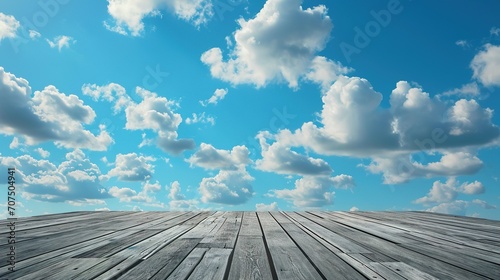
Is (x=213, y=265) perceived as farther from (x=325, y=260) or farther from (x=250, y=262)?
(x=325, y=260)

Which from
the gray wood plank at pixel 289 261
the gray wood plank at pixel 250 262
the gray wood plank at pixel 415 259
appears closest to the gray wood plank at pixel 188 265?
the gray wood plank at pixel 250 262

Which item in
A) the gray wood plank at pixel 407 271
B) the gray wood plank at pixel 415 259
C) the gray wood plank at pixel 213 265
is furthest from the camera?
the gray wood plank at pixel 415 259

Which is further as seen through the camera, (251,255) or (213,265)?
(251,255)

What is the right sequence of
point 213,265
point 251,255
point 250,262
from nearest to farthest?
1. point 213,265
2. point 250,262
3. point 251,255

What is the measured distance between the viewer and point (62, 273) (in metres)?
2.16

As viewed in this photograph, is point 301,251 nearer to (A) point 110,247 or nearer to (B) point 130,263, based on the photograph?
(B) point 130,263

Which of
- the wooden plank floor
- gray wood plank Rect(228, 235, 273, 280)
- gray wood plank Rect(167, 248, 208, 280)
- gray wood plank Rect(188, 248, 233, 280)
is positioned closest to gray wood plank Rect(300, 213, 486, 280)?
the wooden plank floor

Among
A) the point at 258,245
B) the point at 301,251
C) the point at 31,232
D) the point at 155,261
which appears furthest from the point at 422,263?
the point at 31,232

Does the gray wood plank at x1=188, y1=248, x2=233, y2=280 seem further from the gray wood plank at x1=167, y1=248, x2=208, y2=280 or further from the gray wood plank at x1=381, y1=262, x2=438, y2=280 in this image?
the gray wood plank at x1=381, y1=262, x2=438, y2=280

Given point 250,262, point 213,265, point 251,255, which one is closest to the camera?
point 213,265

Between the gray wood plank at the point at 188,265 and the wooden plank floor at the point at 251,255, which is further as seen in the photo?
the wooden plank floor at the point at 251,255

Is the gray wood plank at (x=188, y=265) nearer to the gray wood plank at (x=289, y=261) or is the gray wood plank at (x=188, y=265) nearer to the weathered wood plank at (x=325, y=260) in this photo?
the gray wood plank at (x=289, y=261)

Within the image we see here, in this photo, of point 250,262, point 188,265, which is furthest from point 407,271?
point 188,265

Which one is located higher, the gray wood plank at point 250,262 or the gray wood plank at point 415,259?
the gray wood plank at point 250,262
